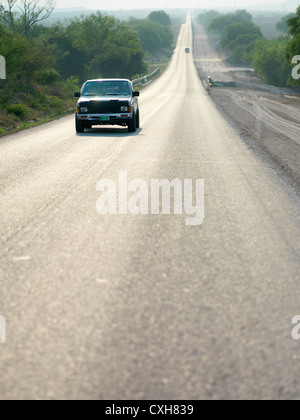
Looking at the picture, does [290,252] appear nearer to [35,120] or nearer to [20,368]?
[20,368]

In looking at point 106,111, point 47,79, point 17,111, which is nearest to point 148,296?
point 106,111

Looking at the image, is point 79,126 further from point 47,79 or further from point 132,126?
point 47,79

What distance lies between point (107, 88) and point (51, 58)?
814 inches

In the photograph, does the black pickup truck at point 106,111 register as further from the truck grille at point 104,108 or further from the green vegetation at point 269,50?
the green vegetation at point 269,50

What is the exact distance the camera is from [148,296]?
4.39 m

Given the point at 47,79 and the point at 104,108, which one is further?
the point at 47,79

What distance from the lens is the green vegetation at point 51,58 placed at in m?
28.1

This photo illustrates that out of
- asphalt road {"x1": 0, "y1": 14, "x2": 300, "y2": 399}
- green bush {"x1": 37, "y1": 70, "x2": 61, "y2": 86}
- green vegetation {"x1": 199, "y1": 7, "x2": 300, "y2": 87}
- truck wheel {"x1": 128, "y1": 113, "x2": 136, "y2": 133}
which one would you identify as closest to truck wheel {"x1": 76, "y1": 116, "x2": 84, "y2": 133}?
truck wheel {"x1": 128, "y1": 113, "x2": 136, "y2": 133}

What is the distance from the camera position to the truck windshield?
19734mm

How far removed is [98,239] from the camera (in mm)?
6082

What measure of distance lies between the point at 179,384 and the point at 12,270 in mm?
2400

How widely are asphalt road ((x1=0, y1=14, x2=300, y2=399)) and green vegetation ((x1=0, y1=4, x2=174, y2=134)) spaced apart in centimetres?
1331

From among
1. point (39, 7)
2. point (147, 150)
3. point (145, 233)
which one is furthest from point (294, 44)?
point (145, 233)

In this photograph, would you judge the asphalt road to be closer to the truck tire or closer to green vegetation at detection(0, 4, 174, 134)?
the truck tire
